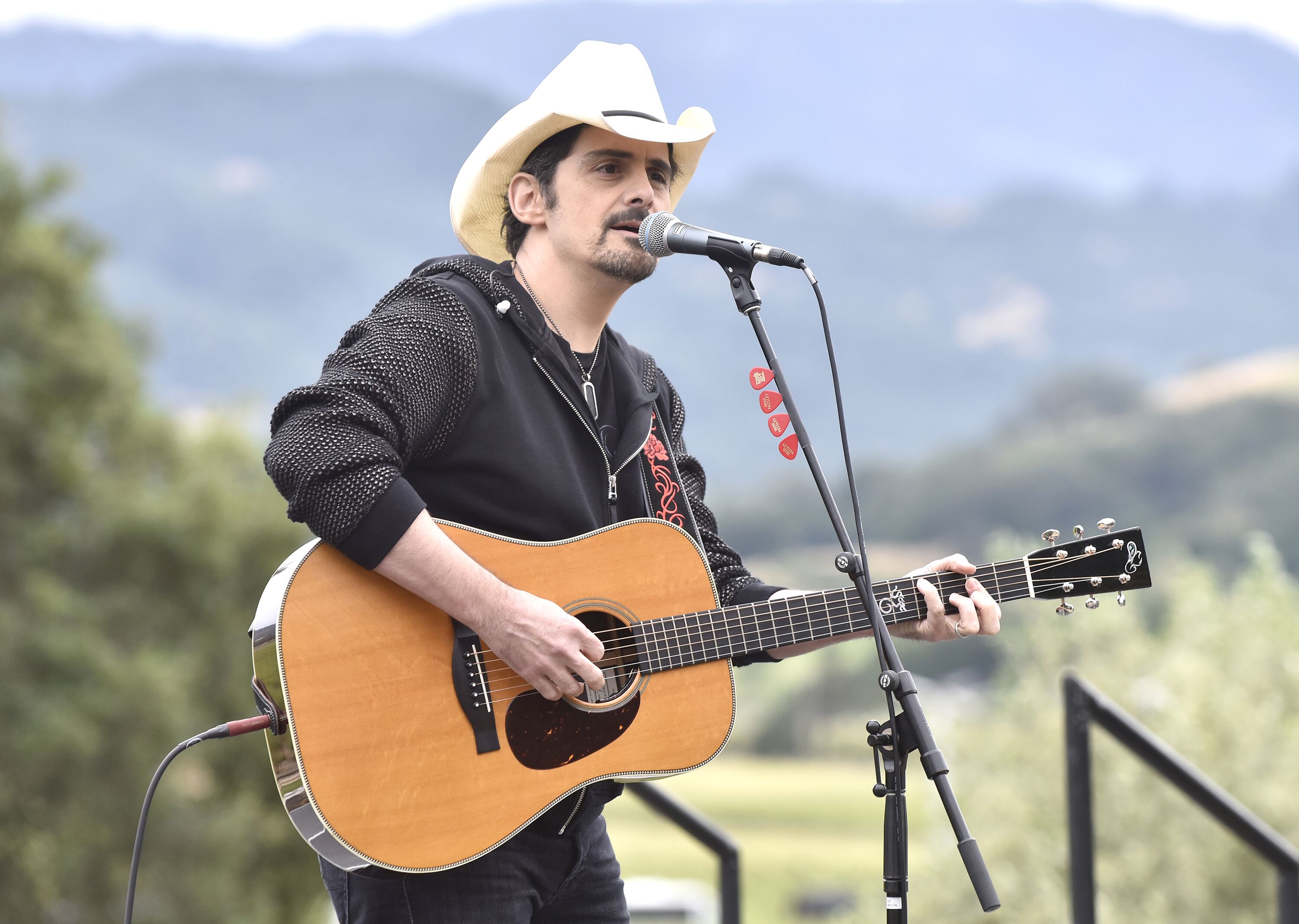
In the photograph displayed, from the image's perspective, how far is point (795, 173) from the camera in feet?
648

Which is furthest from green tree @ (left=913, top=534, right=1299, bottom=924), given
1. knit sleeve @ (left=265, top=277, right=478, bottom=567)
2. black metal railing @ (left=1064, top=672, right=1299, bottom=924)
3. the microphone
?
knit sleeve @ (left=265, top=277, right=478, bottom=567)

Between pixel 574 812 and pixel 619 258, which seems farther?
pixel 619 258

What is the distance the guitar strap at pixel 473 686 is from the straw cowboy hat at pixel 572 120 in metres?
0.98

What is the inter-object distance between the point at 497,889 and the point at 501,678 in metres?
0.39

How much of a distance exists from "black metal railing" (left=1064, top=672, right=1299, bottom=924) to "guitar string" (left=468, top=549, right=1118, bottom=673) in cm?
94

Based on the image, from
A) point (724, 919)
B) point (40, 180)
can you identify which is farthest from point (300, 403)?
point (40, 180)

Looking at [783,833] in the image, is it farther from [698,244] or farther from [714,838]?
[698,244]

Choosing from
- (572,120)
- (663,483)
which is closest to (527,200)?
(572,120)

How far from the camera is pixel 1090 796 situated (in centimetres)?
367

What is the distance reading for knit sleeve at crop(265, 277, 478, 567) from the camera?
2291 mm

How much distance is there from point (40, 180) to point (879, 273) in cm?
15645

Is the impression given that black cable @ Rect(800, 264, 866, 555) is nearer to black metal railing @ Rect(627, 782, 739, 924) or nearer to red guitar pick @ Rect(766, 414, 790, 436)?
red guitar pick @ Rect(766, 414, 790, 436)

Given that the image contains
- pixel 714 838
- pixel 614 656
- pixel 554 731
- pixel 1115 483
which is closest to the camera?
pixel 554 731

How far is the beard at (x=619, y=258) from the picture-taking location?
2.74m
